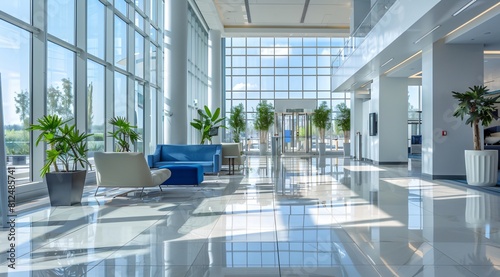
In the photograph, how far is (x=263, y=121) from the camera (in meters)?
26.6

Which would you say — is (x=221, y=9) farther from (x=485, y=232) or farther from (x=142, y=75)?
(x=485, y=232)

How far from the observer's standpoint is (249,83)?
2812 centimetres

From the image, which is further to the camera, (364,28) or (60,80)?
(364,28)

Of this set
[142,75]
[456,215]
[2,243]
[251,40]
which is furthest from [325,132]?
[2,243]

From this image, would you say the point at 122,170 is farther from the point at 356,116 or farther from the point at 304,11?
the point at 356,116

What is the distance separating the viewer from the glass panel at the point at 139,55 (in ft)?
45.0

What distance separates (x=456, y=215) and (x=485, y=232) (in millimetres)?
1095

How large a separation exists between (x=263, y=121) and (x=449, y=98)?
1611cm

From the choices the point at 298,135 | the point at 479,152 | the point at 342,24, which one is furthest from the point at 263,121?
the point at 479,152

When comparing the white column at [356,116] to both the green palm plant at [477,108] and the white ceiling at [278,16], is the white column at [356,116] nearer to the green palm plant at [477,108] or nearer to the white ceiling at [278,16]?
the white ceiling at [278,16]

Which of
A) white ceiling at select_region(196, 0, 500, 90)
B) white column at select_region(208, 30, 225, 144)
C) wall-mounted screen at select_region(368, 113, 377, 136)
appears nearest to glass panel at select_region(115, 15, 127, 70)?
white ceiling at select_region(196, 0, 500, 90)

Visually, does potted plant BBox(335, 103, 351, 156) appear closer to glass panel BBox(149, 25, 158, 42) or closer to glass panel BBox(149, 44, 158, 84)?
glass panel BBox(149, 44, 158, 84)

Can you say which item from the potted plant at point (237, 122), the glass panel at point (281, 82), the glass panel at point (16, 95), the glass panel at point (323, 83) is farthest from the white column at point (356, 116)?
the glass panel at point (16, 95)

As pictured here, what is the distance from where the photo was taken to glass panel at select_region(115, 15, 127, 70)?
1203 centimetres
